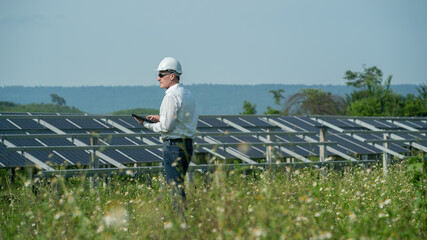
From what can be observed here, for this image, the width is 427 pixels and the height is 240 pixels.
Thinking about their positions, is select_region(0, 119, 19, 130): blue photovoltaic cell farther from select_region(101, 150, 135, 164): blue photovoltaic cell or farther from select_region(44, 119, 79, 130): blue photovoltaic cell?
select_region(101, 150, 135, 164): blue photovoltaic cell

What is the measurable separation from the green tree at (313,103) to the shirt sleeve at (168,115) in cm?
5375

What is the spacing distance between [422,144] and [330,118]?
2.79 metres

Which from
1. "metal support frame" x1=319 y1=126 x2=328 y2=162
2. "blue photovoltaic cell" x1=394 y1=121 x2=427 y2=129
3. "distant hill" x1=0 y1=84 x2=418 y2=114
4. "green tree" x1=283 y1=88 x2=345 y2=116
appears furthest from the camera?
"distant hill" x1=0 y1=84 x2=418 y2=114

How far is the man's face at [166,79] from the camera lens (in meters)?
6.52

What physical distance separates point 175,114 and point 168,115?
0.25 ft

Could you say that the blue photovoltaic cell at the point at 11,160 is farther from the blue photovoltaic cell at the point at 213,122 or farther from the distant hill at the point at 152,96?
the distant hill at the point at 152,96

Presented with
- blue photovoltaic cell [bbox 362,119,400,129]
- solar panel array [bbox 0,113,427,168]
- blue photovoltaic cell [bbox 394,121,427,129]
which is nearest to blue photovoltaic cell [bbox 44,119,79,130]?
solar panel array [bbox 0,113,427,168]

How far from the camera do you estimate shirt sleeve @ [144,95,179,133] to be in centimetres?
621

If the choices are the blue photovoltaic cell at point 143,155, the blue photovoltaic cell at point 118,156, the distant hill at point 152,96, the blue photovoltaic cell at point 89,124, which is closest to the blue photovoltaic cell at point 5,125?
the blue photovoltaic cell at point 89,124

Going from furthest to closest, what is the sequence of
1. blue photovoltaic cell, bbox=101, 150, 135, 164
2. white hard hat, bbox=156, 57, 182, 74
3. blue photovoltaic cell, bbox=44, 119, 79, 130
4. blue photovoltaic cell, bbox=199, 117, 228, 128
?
blue photovoltaic cell, bbox=199, 117, 228, 128
blue photovoltaic cell, bbox=44, 119, 79, 130
blue photovoltaic cell, bbox=101, 150, 135, 164
white hard hat, bbox=156, 57, 182, 74

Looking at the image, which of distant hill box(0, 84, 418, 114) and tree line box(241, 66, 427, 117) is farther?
distant hill box(0, 84, 418, 114)

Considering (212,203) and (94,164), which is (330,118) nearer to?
(94,164)

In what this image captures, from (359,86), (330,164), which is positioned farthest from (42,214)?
(359,86)

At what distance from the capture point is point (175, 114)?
245 inches
